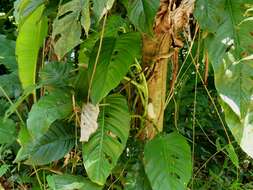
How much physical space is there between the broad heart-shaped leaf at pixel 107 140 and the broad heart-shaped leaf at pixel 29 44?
0.21m

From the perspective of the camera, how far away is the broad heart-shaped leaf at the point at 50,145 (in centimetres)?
94

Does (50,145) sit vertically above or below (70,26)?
below

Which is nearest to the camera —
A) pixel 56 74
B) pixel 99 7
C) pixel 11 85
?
pixel 99 7

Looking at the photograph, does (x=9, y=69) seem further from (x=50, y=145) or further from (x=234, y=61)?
(x=234, y=61)

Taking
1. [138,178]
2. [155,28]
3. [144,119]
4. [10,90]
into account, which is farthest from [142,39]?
[10,90]

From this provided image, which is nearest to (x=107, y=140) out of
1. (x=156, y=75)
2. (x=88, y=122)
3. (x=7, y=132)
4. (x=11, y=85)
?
(x=88, y=122)

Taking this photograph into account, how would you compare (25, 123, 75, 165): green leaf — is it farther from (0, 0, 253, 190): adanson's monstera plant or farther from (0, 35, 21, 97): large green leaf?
(0, 35, 21, 97): large green leaf

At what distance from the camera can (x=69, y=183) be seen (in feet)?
3.00

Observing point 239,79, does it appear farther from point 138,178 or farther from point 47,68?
point 47,68

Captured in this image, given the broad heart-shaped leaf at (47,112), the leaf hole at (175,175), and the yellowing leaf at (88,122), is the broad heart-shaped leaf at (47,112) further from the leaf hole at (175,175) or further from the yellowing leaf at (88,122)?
the leaf hole at (175,175)

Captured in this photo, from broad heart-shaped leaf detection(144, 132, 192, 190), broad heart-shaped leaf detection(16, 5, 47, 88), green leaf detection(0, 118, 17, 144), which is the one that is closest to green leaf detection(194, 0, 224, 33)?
broad heart-shaped leaf detection(144, 132, 192, 190)

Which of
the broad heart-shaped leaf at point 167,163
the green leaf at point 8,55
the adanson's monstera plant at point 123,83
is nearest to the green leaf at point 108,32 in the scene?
the adanson's monstera plant at point 123,83

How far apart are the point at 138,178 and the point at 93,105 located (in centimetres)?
18

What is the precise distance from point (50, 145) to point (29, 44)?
0.23m
